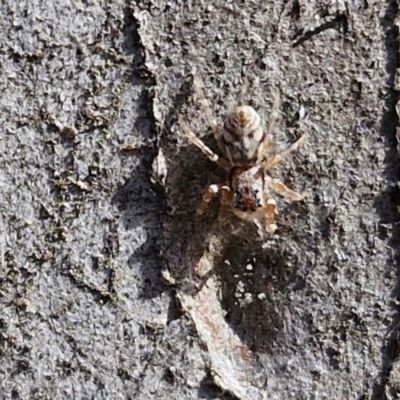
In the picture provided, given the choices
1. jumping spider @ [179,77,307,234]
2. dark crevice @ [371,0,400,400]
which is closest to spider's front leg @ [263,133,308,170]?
jumping spider @ [179,77,307,234]

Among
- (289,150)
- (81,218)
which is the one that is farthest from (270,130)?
(81,218)

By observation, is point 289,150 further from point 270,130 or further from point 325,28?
point 325,28

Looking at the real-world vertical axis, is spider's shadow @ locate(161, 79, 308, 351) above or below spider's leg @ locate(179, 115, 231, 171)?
below

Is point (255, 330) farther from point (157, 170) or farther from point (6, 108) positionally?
point (6, 108)

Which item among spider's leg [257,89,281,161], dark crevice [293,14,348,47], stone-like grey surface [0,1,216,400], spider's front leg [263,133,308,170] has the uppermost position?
dark crevice [293,14,348,47]

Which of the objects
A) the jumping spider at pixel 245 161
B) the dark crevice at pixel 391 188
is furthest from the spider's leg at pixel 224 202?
the dark crevice at pixel 391 188

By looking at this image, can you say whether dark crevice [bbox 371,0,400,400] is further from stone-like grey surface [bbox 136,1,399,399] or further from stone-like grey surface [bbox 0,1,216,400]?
stone-like grey surface [bbox 0,1,216,400]

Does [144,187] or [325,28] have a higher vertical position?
[325,28]

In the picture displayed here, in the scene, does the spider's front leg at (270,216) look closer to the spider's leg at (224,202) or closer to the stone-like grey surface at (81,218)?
the spider's leg at (224,202)

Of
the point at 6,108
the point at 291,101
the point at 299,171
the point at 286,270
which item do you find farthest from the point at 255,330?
the point at 6,108
